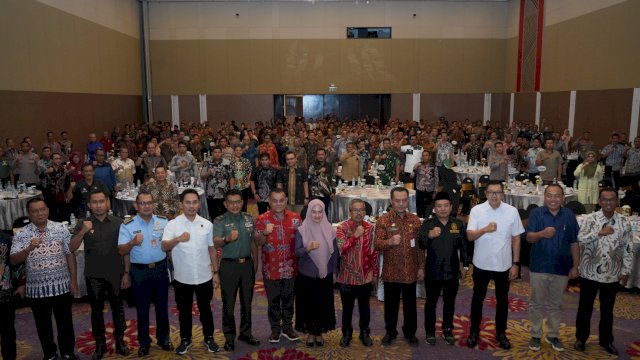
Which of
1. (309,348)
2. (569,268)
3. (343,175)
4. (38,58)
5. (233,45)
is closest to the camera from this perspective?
(569,268)

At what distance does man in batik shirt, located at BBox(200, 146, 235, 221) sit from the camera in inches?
347

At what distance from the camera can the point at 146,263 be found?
16.6 ft

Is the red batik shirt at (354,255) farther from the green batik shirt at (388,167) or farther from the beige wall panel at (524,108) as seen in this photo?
the beige wall panel at (524,108)

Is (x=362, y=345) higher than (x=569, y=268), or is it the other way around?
(x=569, y=268)

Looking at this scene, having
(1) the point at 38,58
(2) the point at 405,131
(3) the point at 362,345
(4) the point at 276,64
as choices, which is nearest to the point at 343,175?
(3) the point at 362,345

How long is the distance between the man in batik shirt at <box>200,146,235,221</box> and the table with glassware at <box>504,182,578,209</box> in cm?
548

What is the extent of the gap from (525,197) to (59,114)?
44.9ft

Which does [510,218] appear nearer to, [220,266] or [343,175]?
[220,266]

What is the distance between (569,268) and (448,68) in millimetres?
19486

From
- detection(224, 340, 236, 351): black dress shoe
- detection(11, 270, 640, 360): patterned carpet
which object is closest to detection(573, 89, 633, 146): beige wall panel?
detection(11, 270, 640, 360): patterned carpet

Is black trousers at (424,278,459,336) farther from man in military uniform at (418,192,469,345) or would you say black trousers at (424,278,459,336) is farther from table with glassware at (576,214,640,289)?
table with glassware at (576,214,640,289)

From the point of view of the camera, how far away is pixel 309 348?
18.2ft

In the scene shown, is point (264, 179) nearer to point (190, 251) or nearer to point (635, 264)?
point (190, 251)

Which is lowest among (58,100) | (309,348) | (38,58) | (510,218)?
(309,348)
